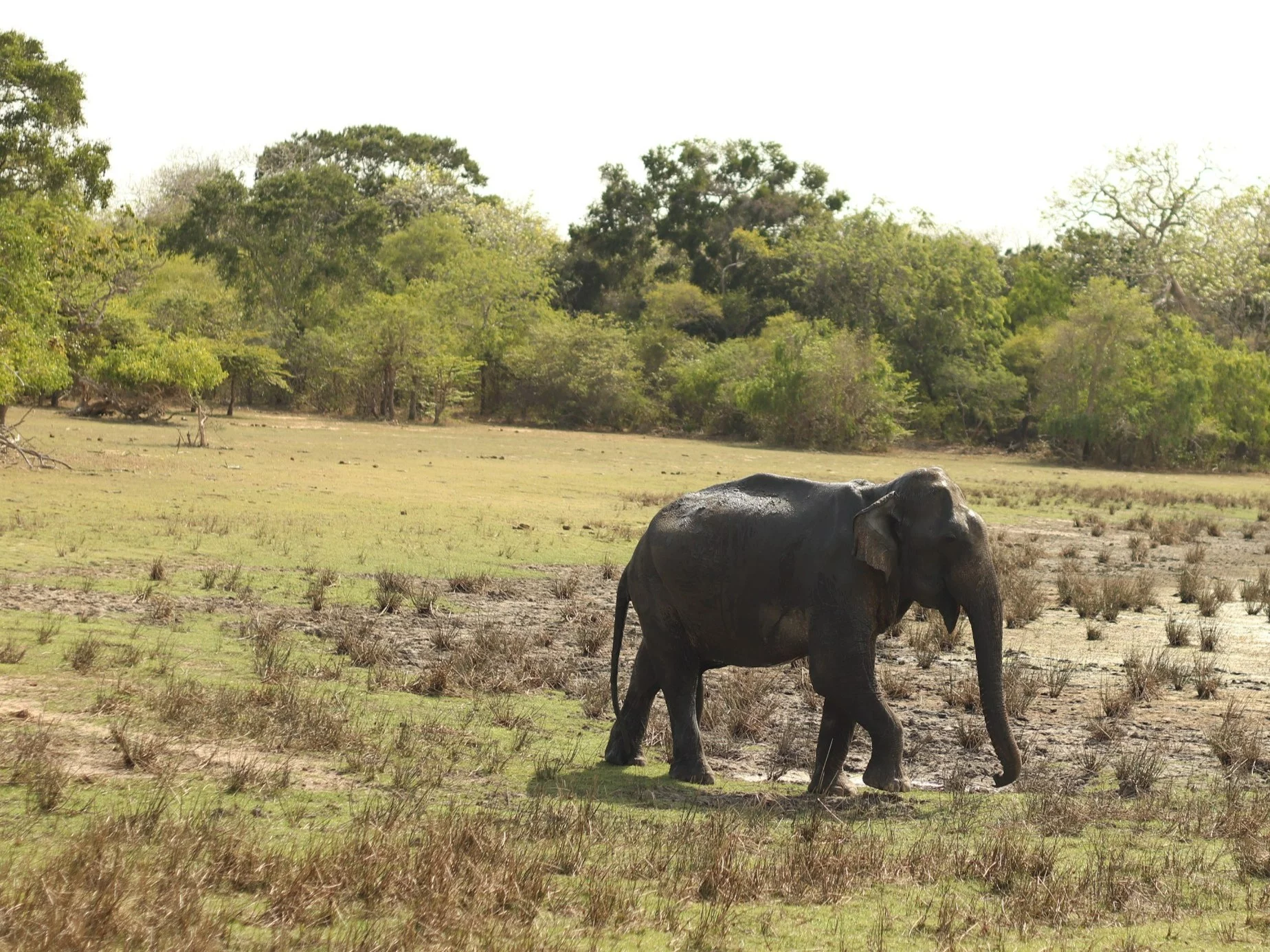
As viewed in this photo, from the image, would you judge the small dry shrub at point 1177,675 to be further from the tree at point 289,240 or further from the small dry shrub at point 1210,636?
the tree at point 289,240

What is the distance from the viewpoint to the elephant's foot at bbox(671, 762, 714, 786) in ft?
27.1

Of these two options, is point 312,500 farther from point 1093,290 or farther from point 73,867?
point 1093,290

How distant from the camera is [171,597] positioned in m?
13.3

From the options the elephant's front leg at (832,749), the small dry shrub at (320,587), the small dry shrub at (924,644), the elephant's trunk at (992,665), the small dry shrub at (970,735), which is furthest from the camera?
the small dry shrub at (320,587)

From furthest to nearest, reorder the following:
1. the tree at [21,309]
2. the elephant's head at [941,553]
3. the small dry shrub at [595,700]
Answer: the tree at [21,309]
the small dry shrub at [595,700]
the elephant's head at [941,553]

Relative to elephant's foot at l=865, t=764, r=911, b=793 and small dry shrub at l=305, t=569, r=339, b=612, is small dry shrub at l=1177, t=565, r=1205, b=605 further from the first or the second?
small dry shrub at l=305, t=569, r=339, b=612

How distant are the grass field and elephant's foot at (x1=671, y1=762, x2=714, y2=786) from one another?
0.10 meters

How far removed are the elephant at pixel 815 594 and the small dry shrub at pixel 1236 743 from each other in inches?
69.1

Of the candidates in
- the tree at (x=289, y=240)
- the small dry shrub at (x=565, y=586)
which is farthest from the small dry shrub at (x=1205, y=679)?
the tree at (x=289, y=240)

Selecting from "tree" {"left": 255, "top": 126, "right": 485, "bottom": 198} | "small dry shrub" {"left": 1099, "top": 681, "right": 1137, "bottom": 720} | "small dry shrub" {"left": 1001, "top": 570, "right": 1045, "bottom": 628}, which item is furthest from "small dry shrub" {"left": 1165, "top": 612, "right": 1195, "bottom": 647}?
"tree" {"left": 255, "top": 126, "right": 485, "bottom": 198}

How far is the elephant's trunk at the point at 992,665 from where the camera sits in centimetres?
762

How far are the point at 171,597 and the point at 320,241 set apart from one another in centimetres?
5742

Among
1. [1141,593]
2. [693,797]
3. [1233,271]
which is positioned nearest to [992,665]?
[693,797]

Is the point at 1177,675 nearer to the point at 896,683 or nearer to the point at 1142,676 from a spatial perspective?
the point at 1142,676
